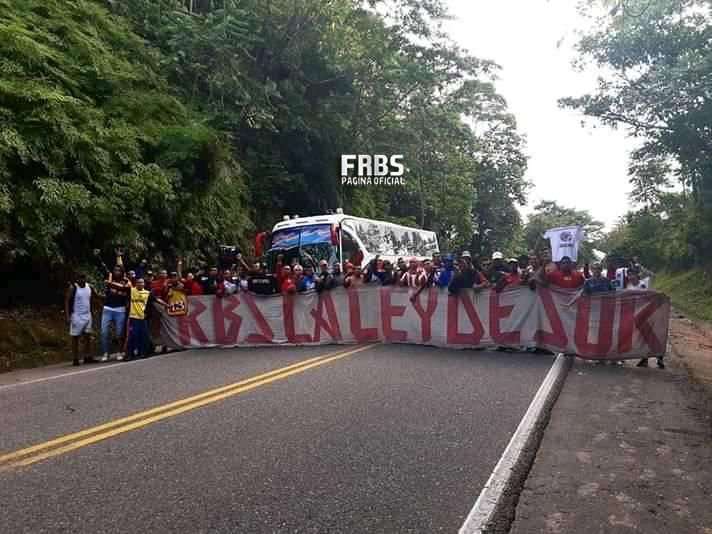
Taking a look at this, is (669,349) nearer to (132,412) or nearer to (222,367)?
(222,367)

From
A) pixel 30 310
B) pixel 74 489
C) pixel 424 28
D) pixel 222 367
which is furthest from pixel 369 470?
pixel 424 28

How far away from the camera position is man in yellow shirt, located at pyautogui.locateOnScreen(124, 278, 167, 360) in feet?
37.7

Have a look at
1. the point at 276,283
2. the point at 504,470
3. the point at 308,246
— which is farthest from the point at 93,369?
the point at 308,246

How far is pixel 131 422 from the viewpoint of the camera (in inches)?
231

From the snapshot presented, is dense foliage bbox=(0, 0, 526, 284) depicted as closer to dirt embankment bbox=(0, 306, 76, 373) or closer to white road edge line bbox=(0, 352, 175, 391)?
dirt embankment bbox=(0, 306, 76, 373)

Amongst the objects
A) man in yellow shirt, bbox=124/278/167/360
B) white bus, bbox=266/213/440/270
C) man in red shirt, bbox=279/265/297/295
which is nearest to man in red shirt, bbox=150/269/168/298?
man in yellow shirt, bbox=124/278/167/360

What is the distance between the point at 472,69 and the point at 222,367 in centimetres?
2366

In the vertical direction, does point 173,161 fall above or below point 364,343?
above

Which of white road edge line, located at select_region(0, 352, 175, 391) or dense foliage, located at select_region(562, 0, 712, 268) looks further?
dense foliage, located at select_region(562, 0, 712, 268)

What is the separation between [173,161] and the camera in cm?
1571

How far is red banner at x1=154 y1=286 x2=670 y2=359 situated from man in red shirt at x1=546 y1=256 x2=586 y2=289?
21 cm

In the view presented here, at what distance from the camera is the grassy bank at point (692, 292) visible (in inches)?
1021

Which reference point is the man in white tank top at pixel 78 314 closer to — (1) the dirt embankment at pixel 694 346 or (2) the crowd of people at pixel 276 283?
(2) the crowd of people at pixel 276 283

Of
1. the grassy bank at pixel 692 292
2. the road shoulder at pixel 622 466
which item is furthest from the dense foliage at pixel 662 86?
the road shoulder at pixel 622 466
